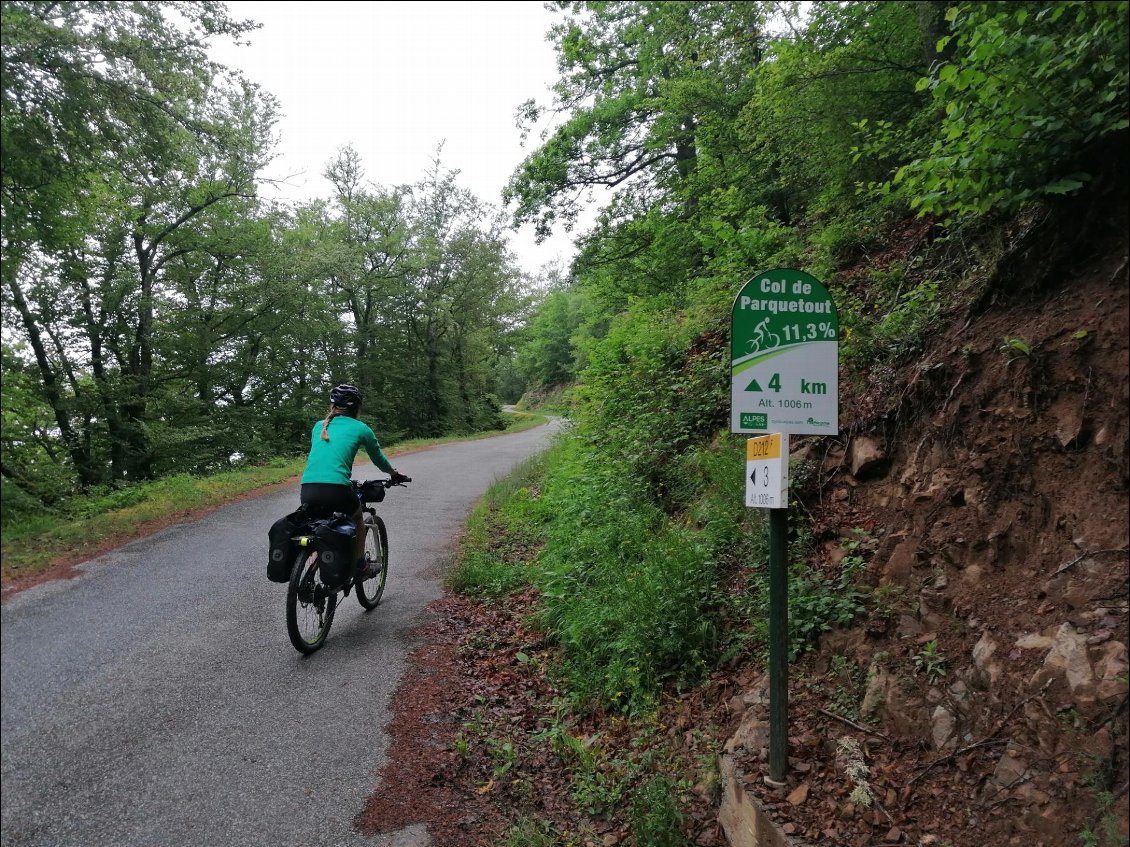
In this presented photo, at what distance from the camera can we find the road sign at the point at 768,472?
2811 millimetres

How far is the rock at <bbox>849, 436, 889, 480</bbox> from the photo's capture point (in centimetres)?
420

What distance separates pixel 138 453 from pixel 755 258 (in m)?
7.15

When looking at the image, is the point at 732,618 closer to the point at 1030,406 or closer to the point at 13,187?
the point at 1030,406

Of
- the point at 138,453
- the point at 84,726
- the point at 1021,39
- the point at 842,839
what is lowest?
the point at 842,839

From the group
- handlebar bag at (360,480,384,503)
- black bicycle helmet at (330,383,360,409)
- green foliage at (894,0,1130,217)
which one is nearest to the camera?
green foliage at (894,0,1130,217)

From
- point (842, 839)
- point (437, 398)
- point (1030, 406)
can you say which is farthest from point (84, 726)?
point (437, 398)

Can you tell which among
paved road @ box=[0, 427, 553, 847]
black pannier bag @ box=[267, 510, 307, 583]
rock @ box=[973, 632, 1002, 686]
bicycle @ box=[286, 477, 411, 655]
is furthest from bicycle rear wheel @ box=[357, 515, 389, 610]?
rock @ box=[973, 632, 1002, 686]

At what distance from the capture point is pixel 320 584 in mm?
4699

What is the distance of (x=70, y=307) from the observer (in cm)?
190

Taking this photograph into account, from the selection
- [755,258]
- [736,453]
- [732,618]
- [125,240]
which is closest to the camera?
[125,240]

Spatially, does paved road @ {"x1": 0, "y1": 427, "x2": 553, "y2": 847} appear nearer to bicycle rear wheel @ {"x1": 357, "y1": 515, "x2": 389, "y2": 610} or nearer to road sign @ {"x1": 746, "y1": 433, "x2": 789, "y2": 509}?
bicycle rear wheel @ {"x1": 357, "y1": 515, "x2": 389, "y2": 610}

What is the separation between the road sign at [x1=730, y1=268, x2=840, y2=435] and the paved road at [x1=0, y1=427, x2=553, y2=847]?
248 centimetres

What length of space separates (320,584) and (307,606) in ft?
0.66

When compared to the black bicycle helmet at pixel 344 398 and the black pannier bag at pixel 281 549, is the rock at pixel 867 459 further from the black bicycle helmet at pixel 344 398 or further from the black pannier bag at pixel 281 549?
the black pannier bag at pixel 281 549
